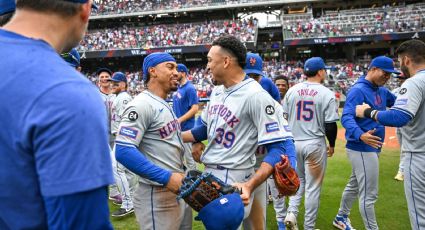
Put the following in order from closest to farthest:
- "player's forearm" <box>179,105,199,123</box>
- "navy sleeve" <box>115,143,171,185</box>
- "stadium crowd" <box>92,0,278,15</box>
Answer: "navy sleeve" <box>115,143,171,185</box> → "player's forearm" <box>179,105,199,123</box> → "stadium crowd" <box>92,0,278,15</box>

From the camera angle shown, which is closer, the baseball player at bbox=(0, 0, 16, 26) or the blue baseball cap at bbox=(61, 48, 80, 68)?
the baseball player at bbox=(0, 0, 16, 26)

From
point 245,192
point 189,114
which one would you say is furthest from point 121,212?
point 245,192

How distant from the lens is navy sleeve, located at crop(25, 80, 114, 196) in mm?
920

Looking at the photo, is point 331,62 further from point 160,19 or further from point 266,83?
point 266,83

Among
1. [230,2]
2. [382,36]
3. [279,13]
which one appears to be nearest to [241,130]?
[382,36]

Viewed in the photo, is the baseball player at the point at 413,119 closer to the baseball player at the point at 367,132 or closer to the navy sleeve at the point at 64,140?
the baseball player at the point at 367,132

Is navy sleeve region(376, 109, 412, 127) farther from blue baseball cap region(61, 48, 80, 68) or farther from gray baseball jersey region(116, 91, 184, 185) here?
blue baseball cap region(61, 48, 80, 68)

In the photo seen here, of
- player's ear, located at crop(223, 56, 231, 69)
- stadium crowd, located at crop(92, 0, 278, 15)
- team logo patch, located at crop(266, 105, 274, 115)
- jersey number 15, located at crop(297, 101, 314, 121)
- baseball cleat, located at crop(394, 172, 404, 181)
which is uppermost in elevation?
stadium crowd, located at crop(92, 0, 278, 15)

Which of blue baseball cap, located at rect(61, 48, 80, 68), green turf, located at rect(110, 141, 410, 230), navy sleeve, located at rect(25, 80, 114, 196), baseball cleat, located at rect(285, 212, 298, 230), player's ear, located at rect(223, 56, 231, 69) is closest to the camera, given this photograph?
navy sleeve, located at rect(25, 80, 114, 196)

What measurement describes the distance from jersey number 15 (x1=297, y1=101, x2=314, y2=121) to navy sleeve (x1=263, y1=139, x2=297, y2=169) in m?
2.05

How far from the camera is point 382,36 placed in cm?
2981

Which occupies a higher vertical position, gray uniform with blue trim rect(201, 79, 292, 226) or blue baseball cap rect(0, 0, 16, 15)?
blue baseball cap rect(0, 0, 16, 15)

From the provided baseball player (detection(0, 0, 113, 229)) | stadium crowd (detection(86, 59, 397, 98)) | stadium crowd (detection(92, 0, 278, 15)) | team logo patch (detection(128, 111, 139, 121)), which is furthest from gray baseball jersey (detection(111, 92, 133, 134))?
stadium crowd (detection(92, 0, 278, 15))

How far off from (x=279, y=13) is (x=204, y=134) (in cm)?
3674
